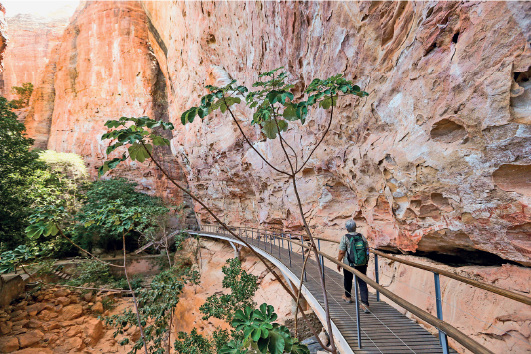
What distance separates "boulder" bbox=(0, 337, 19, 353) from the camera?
7.23 meters

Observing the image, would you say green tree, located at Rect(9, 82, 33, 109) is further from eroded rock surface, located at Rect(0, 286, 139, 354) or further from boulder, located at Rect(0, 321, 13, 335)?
boulder, located at Rect(0, 321, 13, 335)

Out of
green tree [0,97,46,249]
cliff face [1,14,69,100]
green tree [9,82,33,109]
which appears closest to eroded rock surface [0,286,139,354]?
green tree [0,97,46,249]

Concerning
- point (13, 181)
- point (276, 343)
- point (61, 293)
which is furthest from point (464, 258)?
point (13, 181)

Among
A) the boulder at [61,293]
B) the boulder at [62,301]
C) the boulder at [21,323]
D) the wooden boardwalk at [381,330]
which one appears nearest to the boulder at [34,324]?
the boulder at [21,323]

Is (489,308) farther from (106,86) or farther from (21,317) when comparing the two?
(106,86)

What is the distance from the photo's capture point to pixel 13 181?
32.1 feet

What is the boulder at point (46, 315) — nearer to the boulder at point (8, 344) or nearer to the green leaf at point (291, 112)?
the boulder at point (8, 344)

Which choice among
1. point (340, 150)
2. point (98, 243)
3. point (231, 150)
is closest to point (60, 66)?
point (98, 243)

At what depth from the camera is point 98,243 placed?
661 inches

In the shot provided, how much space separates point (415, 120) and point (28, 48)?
38889 millimetres

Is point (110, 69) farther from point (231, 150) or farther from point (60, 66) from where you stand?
point (231, 150)

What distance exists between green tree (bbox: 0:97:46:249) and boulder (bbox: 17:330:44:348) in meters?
3.08

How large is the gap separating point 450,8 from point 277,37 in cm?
518

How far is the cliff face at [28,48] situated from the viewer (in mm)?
26188
